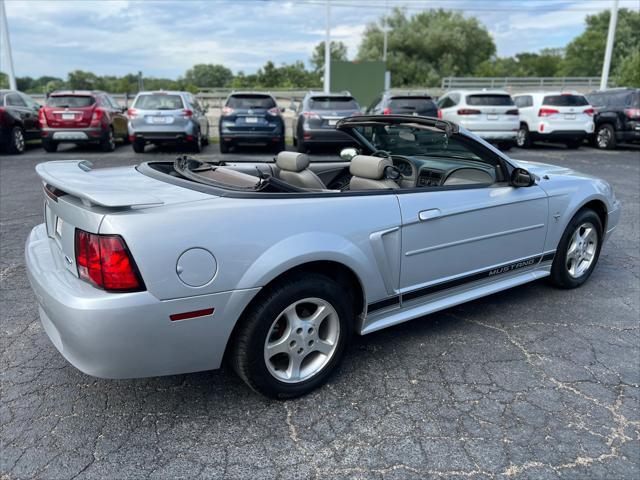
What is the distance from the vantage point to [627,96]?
554 inches

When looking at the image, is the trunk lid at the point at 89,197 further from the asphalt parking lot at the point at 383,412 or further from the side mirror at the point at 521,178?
the side mirror at the point at 521,178

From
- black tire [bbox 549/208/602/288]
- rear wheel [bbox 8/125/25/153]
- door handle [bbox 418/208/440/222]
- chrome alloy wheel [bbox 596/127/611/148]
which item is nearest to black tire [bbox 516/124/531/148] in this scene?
chrome alloy wheel [bbox 596/127/611/148]

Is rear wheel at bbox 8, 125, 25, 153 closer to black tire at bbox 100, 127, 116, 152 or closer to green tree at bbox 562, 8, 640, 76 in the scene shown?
black tire at bbox 100, 127, 116, 152

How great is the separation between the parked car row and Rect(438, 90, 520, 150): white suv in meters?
0.02

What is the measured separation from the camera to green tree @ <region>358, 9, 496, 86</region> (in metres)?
56.0

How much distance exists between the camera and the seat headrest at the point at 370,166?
318 cm

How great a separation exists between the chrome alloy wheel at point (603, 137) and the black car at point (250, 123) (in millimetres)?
9297

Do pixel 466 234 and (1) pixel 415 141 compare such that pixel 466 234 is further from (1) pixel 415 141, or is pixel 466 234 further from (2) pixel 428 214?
(1) pixel 415 141

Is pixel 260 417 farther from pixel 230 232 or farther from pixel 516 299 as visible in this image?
pixel 516 299

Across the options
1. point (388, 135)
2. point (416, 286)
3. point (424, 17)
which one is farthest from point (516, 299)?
point (424, 17)

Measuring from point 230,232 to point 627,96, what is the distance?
15208 mm

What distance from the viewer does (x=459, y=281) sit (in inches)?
130

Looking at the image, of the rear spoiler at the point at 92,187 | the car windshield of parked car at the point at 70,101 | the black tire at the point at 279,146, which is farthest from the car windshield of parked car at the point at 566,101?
the rear spoiler at the point at 92,187

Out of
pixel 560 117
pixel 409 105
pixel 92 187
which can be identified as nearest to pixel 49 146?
pixel 409 105
